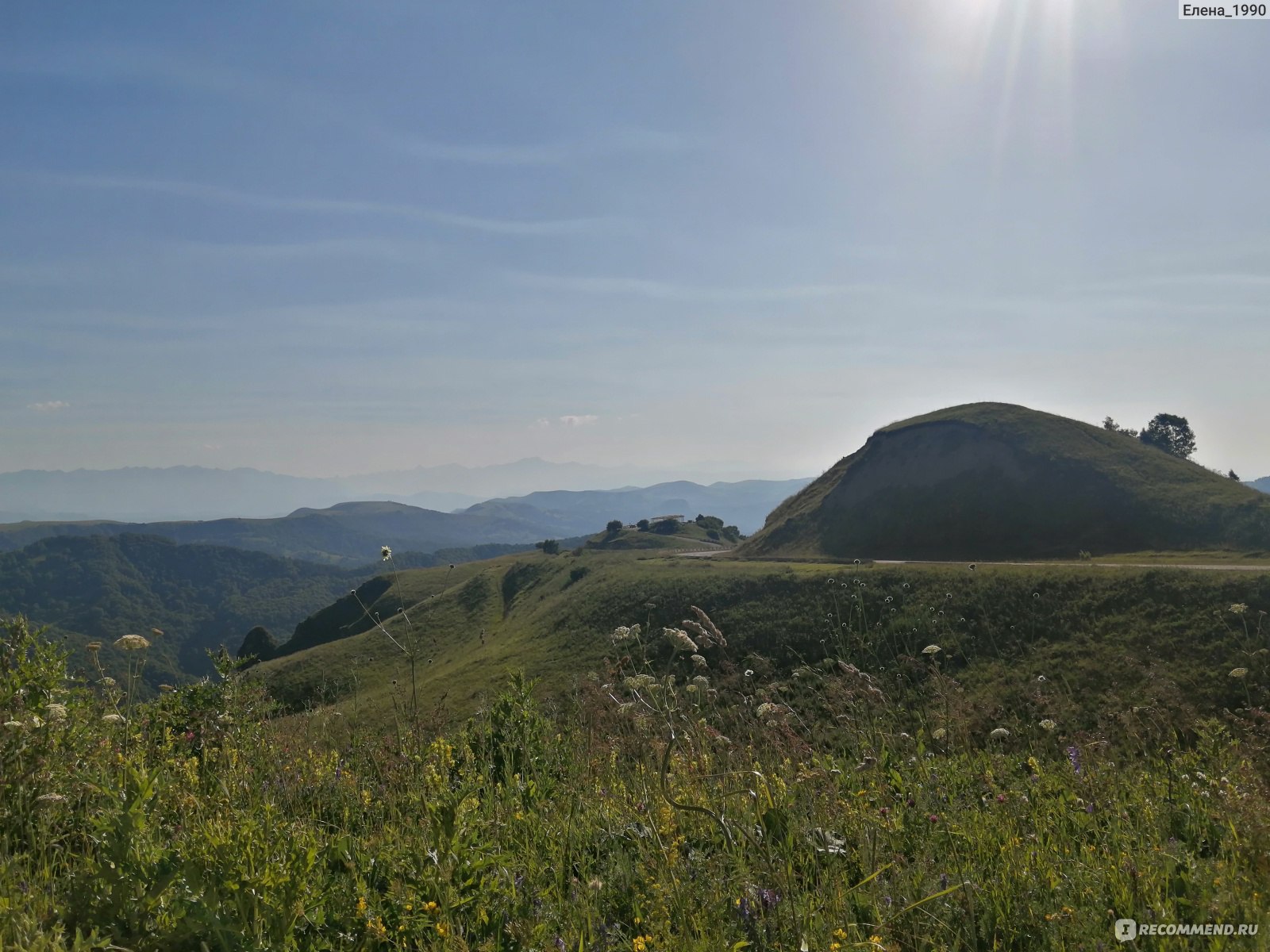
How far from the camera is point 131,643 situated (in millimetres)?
5480

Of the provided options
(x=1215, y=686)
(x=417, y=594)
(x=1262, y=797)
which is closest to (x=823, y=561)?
(x=1215, y=686)

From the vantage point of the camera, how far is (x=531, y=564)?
10369 centimetres

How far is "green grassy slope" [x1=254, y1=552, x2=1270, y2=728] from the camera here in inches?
926

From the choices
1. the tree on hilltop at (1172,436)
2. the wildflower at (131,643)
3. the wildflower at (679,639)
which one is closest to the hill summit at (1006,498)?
the tree on hilltop at (1172,436)

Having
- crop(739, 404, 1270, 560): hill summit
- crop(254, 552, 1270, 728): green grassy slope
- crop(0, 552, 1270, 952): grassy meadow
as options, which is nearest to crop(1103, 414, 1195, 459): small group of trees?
crop(739, 404, 1270, 560): hill summit

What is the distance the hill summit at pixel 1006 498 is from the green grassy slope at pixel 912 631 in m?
14.2

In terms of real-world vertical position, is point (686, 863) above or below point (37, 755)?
below

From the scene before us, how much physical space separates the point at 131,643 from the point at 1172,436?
129 m

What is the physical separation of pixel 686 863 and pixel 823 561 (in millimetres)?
64572

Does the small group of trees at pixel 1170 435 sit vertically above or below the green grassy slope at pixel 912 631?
above

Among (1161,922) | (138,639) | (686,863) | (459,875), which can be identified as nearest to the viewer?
(1161,922)

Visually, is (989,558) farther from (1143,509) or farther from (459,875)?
(459,875)

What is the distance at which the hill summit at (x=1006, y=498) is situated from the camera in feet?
188

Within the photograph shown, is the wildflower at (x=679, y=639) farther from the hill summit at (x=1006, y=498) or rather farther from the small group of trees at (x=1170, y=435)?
the small group of trees at (x=1170, y=435)
